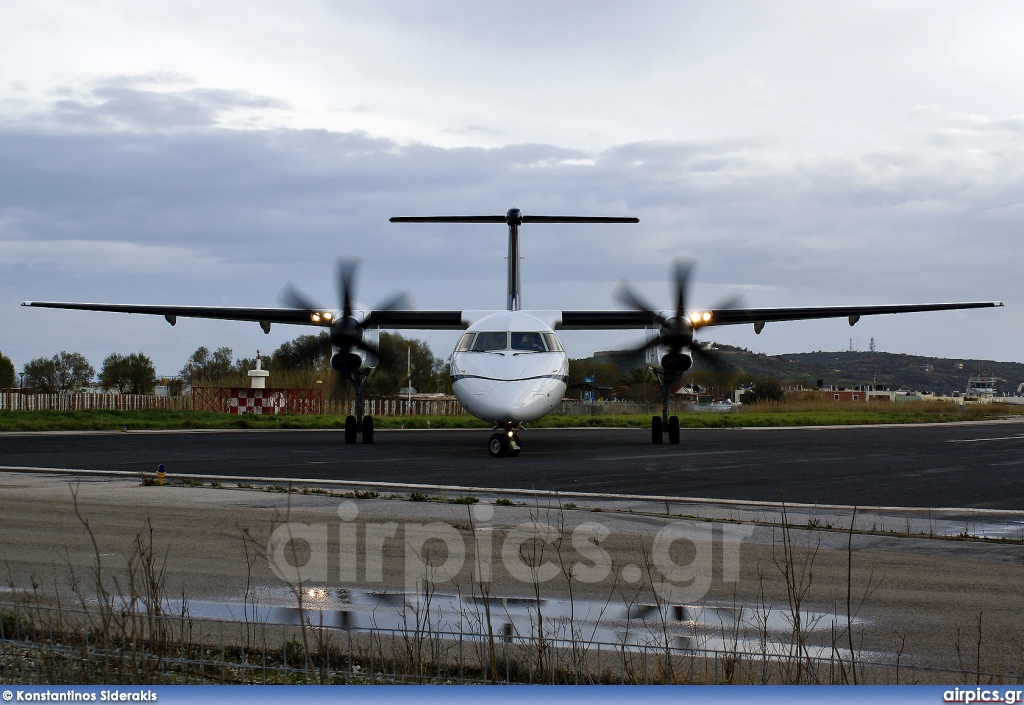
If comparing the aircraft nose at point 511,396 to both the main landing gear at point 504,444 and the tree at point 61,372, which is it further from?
the tree at point 61,372

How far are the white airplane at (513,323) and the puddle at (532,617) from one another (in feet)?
45.8

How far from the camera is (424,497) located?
38.9 feet

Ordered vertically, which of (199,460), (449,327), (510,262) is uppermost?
(510,262)

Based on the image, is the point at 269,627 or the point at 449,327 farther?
the point at 449,327

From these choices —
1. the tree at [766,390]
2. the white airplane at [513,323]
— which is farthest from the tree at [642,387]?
the white airplane at [513,323]

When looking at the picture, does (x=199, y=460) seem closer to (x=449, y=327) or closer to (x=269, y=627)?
(x=449, y=327)

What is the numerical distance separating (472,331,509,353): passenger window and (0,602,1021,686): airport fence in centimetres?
1553

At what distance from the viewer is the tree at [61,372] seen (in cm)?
9788

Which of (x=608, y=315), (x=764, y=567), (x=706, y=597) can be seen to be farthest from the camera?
(x=608, y=315)

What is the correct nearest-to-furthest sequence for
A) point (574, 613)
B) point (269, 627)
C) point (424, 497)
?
point (269, 627), point (574, 613), point (424, 497)

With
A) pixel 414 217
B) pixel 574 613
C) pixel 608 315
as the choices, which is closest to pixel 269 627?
pixel 574 613

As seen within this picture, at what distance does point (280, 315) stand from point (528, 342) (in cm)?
1042

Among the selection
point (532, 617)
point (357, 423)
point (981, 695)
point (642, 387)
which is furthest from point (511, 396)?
point (642, 387)

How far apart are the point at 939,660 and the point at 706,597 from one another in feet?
5.76
